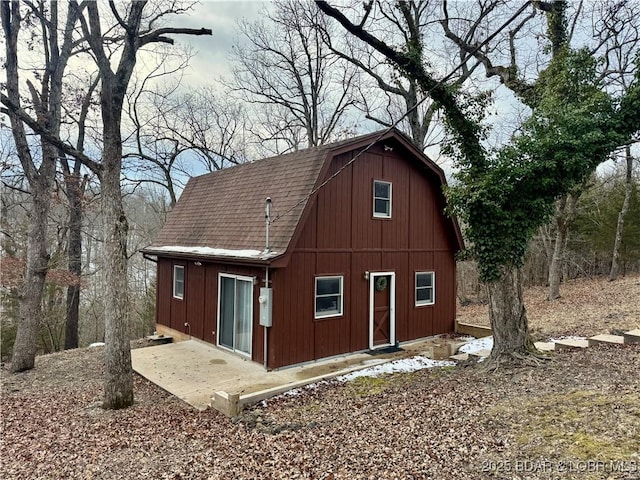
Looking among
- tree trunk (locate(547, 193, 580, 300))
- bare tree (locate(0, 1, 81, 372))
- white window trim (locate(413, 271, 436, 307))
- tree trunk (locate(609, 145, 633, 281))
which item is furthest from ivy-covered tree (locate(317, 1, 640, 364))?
tree trunk (locate(609, 145, 633, 281))

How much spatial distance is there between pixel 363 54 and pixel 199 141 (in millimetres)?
9195

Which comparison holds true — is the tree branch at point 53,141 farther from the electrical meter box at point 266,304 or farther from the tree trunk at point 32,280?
the electrical meter box at point 266,304

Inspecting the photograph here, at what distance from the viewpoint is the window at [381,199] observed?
984cm

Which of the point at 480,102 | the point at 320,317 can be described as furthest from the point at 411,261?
the point at 480,102

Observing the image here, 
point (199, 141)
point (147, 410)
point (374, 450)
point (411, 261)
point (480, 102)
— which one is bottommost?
point (147, 410)

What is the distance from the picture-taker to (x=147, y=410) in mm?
6418

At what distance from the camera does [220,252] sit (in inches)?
359

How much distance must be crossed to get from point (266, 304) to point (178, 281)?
467cm

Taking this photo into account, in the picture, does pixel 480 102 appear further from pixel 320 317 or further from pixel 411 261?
pixel 320 317

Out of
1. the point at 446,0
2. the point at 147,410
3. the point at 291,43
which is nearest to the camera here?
the point at 147,410

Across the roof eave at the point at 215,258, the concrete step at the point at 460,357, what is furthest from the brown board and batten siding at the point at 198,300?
the concrete step at the point at 460,357

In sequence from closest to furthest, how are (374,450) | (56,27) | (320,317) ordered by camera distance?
(374,450) < (320,317) < (56,27)

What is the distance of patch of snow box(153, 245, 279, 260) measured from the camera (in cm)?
783

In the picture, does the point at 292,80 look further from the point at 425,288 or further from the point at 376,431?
the point at 376,431
